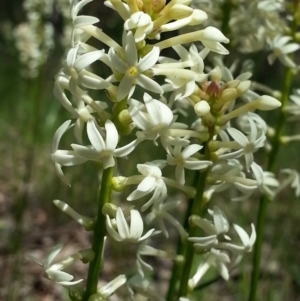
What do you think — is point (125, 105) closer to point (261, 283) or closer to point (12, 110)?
point (261, 283)

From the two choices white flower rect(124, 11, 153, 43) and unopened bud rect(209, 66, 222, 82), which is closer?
white flower rect(124, 11, 153, 43)

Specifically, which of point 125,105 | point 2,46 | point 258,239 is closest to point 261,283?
point 258,239

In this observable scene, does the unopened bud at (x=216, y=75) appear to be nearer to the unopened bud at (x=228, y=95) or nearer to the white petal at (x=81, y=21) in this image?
the unopened bud at (x=228, y=95)

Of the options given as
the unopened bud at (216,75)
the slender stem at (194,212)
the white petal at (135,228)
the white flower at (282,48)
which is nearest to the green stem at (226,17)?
the white flower at (282,48)

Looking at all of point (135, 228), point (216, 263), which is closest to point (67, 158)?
point (135, 228)

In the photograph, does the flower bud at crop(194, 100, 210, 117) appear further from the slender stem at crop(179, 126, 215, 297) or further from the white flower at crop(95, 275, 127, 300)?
the white flower at crop(95, 275, 127, 300)

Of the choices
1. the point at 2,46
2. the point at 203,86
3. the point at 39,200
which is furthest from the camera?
the point at 2,46

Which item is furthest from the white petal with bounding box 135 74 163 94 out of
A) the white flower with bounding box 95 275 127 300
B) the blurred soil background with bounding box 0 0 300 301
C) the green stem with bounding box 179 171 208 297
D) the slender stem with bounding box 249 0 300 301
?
the blurred soil background with bounding box 0 0 300 301
